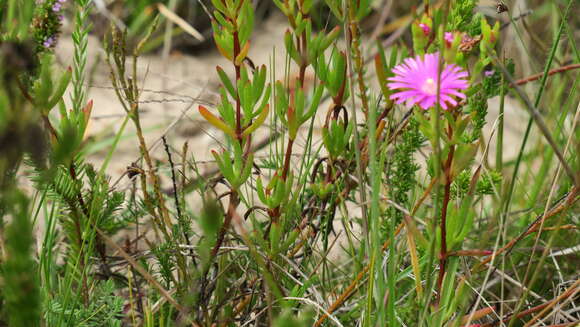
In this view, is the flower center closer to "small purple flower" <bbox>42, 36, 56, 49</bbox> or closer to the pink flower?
the pink flower

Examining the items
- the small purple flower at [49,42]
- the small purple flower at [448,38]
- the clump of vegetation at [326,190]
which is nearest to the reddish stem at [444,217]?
the clump of vegetation at [326,190]

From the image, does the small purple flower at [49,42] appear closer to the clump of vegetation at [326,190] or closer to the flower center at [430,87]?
the clump of vegetation at [326,190]

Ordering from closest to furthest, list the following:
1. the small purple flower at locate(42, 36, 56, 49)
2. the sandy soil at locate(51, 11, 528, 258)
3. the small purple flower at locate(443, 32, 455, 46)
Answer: the small purple flower at locate(443, 32, 455, 46) < the small purple flower at locate(42, 36, 56, 49) < the sandy soil at locate(51, 11, 528, 258)

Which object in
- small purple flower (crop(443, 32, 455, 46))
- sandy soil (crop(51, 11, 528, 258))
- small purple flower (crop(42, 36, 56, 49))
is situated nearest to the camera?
small purple flower (crop(443, 32, 455, 46))

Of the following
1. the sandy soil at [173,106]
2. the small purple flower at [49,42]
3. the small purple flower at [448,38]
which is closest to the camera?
the small purple flower at [448,38]

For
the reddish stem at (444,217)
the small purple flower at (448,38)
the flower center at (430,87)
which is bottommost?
the reddish stem at (444,217)

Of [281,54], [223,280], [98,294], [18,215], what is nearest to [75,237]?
[98,294]

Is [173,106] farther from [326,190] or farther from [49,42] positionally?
[326,190]

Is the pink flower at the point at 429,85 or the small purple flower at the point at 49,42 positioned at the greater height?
the small purple flower at the point at 49,42

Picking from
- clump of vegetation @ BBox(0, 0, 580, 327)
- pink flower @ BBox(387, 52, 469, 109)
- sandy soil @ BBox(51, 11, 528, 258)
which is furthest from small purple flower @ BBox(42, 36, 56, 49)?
pink flower @ BBox(387, 52, 469, 109)

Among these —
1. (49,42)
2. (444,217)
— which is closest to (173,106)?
(49,42)
